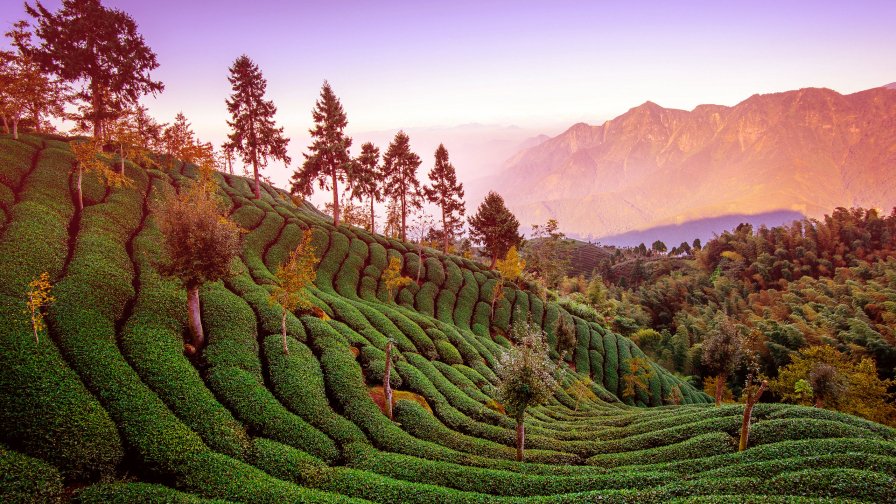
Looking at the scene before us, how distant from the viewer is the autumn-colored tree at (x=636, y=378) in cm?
5025

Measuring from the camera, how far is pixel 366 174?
2255 inches

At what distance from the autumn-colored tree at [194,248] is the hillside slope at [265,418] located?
2092mm

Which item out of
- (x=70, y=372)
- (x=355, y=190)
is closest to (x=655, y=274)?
(x=355, y=190)

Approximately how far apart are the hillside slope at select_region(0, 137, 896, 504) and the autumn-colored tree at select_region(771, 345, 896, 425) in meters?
21.6

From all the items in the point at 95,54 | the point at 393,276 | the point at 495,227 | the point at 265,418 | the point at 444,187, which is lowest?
the point at 265,418

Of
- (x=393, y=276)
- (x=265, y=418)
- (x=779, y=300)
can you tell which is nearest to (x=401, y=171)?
(x=393, y=276)

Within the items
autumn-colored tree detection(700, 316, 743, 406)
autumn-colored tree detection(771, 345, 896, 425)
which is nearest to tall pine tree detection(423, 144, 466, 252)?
autumn-colored tree detection(700, 316, 743, 406)

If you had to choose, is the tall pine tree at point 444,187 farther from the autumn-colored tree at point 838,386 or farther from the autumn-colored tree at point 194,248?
the autumn-colored tree at point 838,386

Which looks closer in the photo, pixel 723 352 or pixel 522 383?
pixel 522 383

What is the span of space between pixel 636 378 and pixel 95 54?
7681 cm

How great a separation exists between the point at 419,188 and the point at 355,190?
549 inches

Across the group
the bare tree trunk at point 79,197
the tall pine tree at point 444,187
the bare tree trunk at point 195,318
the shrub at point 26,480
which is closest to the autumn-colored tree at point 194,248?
the bare tree trunk at point 195,318

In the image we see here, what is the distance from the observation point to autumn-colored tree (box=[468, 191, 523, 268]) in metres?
67.5

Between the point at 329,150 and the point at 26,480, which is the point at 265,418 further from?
the point at 329,150
